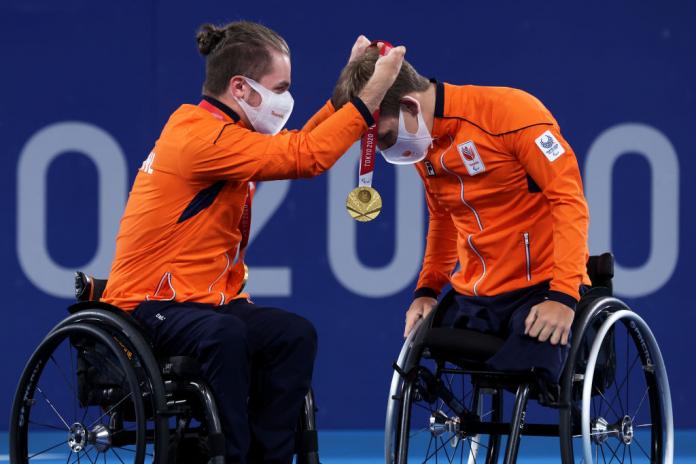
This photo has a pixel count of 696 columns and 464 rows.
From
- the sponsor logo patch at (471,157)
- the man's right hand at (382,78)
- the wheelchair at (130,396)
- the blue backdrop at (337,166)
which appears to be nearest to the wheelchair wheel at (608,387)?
the sponsor logo patch at (471,157)

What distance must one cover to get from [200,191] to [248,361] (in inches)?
18.7

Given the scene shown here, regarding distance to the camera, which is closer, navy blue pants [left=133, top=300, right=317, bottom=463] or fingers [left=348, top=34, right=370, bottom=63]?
navy blue pants [left=133, top=300, right=317, bottom=463]

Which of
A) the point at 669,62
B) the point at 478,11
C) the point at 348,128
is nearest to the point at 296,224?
the point at 478,11

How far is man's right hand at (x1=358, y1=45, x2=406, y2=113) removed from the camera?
3.14 meters

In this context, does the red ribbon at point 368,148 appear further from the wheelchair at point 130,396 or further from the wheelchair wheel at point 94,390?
the wheelchair wheel at point 94,390

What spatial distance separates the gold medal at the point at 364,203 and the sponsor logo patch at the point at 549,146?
1.52ft

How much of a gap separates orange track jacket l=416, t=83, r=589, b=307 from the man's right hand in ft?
0.64

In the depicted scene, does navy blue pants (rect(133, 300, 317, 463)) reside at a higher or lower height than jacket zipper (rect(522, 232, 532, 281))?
lower

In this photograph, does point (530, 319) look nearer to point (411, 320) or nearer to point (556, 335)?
point (556, 335)

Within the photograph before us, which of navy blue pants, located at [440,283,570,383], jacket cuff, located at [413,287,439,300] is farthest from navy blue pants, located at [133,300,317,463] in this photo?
jacket cuff, located at [413,287,439,300]

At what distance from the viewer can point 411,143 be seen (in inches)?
130

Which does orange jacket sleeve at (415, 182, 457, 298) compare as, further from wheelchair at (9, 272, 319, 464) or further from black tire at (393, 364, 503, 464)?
wheelchair at (9, 272, 319, 464)

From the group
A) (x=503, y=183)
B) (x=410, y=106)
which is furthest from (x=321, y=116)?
(x=503, y=183)

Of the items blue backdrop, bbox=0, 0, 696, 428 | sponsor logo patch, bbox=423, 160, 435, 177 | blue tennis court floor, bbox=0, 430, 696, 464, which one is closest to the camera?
sponsor logo patch, bbox=423, 160, 435, 177
